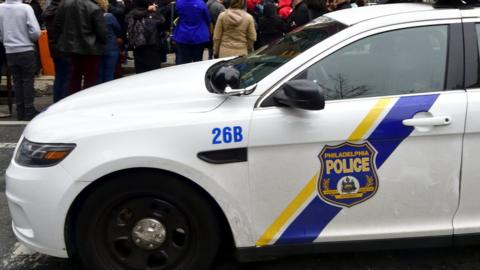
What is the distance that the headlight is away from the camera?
2971 mm

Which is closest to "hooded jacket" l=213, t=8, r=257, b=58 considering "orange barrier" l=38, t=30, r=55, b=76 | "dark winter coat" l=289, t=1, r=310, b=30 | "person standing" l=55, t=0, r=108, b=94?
"dark winter coat" l=289, t=1, r=310, b=30

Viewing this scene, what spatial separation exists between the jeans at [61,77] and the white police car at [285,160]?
4187 millimetres

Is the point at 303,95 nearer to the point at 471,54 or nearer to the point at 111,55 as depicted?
the point at 471,54

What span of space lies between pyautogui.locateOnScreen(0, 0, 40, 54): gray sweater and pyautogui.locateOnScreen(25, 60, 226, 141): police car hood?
3490 mm

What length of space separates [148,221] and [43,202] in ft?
1.87

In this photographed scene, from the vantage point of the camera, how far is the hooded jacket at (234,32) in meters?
6.68

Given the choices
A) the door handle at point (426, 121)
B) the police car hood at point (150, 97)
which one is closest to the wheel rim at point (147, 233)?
the police car hood at point (150, 97)

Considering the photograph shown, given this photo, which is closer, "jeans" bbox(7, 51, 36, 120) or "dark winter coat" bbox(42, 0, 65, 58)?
"dark winter coat" bbox(42, 0, 65, 58)

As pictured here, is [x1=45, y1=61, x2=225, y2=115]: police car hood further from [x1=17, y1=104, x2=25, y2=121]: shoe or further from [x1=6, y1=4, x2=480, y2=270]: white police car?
[x1=17, y1=104, x2=25, y2=121]: shoe

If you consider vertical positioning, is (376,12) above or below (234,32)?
above

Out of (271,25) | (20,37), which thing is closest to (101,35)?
(20,37)

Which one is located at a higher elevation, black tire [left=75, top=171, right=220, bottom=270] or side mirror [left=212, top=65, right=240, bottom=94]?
side mirror [left=212, top=65, right=240, bottom=94]

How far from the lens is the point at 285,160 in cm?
295

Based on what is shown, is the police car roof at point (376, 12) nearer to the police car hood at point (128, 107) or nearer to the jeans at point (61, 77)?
the police car hood at point (128, 107)
